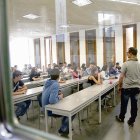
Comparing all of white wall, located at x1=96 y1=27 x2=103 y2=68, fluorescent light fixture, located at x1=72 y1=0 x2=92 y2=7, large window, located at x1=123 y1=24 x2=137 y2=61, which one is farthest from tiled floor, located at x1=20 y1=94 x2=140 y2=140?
white wall, located at x1=96 y1=27 x2=103 y2=68

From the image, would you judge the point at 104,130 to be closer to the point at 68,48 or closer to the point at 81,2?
the point at 81,2

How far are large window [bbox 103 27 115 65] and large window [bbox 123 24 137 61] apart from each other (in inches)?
17.6

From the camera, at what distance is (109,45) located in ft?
25.7

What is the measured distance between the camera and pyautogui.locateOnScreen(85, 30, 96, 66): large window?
8141 mm

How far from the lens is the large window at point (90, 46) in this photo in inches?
320

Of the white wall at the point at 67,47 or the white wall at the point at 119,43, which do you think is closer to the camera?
the white wall at the point at 119,43

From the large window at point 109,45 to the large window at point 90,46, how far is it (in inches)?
17.6

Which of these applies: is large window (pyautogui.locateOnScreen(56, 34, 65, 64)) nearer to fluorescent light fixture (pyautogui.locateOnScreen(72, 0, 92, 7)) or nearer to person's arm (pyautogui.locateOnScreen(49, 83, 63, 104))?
fluorescent light fixture (pyautogui.locateOnScreen(72, 0, 92, 7))

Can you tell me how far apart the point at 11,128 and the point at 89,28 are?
24.0 feet

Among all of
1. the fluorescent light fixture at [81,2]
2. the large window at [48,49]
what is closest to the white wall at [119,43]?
the large window at [48,49]

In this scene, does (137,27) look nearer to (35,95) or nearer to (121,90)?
(121,90)

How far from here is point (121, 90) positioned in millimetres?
3281

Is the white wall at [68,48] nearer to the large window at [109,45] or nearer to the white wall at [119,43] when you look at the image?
the white wall at [119,43]

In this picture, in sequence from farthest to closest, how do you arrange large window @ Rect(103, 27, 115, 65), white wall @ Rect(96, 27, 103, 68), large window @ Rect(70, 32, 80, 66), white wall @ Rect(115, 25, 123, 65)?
1. large window @ Rect(70, 32, 80, 66)
2. white wall @ Rect(96, 27, 103, 68)
3. large window @ Rect(103, 27, 115, 65)
4. white wall @ Rect(115, 25, 123, 65)
